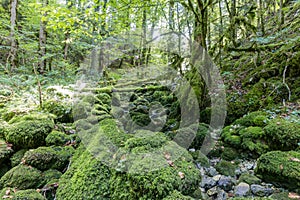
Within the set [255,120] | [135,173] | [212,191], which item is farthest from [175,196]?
[255,120]

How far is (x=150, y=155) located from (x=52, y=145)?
1854 mm

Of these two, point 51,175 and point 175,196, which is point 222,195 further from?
point 51,175

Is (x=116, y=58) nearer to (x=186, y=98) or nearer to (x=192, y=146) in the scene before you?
(x=186, y=98)

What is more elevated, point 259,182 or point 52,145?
point 52,145

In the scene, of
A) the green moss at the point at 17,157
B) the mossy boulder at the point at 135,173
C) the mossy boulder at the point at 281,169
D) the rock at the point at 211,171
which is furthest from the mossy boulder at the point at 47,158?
the mossy boulder at the point at 281,169

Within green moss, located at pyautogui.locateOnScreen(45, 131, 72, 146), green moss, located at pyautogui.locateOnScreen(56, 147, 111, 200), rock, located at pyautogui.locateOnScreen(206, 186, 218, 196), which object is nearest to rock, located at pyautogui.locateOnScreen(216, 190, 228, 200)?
rock, located at pyautogui.locateOnScreen(206, 186, 218, 196)

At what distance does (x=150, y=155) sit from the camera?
2.24 metres

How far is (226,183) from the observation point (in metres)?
2.70

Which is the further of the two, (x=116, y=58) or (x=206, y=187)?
(x=116, y=58)

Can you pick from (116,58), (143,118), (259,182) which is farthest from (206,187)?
(116,58)

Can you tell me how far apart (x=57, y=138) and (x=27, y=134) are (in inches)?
17.8

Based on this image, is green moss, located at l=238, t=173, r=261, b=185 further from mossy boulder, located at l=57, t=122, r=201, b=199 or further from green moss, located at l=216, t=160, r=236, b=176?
mossy boulder, located at l=57, t=122, r=201, b=199

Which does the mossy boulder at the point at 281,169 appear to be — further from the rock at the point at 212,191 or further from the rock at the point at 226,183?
the rock at the point at 212,191

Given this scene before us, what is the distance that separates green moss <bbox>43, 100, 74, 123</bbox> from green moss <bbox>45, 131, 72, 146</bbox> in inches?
32.6
